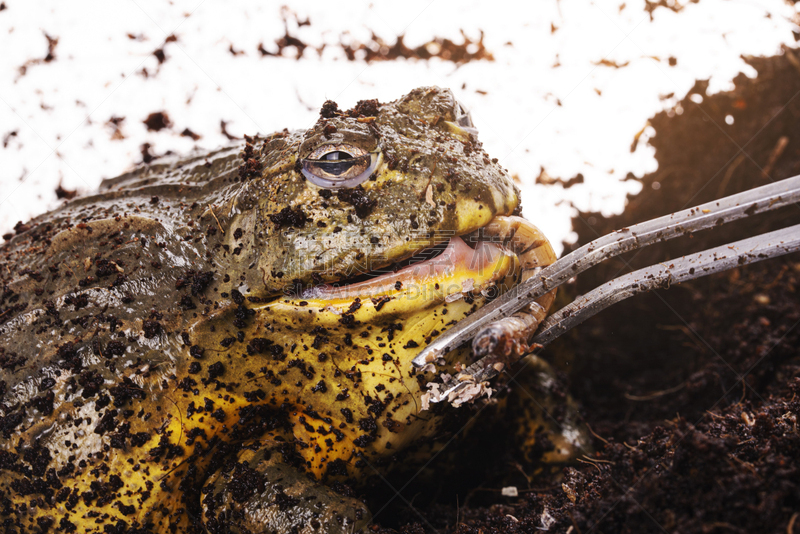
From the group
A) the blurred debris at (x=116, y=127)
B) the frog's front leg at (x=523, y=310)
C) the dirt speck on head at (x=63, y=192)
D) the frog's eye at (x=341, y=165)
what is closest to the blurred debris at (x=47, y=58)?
the blurred debris at (x=116, y=127)

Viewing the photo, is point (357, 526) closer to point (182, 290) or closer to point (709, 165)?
point (182, 290)

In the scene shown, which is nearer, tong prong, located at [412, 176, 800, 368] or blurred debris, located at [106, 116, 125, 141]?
tong prong, located at [412, 176, 800, 368]

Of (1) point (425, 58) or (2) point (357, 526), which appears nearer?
(2) point (357, 526)

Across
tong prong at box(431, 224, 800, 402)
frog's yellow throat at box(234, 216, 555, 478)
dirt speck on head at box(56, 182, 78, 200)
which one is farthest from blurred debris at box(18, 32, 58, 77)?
tong prong at box(431, 224, 800, 402)

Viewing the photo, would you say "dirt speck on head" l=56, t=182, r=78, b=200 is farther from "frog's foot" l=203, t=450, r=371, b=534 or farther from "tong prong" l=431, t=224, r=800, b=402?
"tong prong" l=431, t=224, r=800, b=402

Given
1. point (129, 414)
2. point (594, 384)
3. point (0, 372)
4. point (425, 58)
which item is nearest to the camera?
point (129, 414)

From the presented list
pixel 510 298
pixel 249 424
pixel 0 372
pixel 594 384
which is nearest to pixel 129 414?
pixel 249 424

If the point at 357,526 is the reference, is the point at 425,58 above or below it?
above
